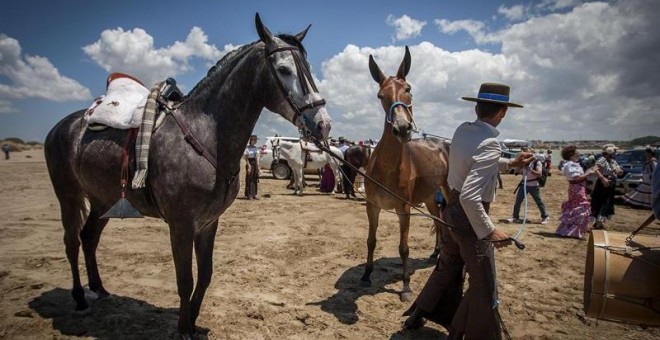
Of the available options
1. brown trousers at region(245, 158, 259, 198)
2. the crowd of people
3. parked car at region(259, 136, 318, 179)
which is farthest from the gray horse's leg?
parked car at region(259, 136, 318, 179)

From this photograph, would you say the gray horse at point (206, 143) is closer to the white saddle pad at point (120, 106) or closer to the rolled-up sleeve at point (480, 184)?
the white saddle pad at point (120, 106)

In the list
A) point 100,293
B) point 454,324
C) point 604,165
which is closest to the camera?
point 454,324

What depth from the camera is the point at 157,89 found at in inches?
127

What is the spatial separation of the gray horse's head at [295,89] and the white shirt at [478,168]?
3.53 ft

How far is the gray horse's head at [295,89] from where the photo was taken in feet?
8.61

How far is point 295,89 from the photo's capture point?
8.80 feet

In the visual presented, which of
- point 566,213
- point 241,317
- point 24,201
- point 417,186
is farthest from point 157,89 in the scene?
point 24,201

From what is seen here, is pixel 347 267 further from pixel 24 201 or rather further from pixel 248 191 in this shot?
pixel 24 201

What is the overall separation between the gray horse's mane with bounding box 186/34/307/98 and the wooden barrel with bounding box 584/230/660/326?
2.75 m

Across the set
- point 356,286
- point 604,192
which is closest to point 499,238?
point 356,286

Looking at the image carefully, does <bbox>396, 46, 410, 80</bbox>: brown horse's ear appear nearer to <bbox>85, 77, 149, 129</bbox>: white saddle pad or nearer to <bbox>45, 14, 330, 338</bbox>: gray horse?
<bbox>45, 14, 330, 338</bbox>: gray horse

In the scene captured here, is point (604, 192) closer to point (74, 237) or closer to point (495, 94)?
point (495, 94)

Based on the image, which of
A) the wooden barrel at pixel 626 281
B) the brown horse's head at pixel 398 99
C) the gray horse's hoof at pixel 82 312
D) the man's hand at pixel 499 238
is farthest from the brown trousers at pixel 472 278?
the gray horse's hoof at pixel 82 312

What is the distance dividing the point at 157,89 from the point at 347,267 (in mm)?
3891
